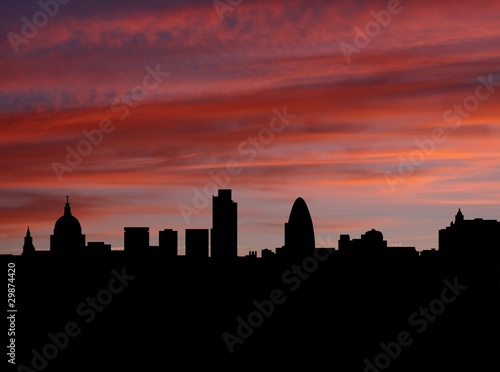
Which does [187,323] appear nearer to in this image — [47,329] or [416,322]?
[47,329]

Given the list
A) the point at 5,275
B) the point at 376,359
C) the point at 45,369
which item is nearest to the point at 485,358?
the point at 376,359

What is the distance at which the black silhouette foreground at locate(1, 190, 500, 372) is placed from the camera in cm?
16075

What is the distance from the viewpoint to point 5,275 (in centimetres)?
17338

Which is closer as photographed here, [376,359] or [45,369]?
[45,369]

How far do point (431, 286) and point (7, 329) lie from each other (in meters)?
91.9

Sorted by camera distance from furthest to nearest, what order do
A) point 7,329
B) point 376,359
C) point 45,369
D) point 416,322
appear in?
1. point 416,322
2. point 376,359
3. point 7,329
4. point 45,369

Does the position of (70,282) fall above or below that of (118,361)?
above

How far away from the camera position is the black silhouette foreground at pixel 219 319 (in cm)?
16075

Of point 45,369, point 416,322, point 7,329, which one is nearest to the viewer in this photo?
point 45,369

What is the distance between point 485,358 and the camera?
167250 mm

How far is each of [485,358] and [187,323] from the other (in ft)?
190

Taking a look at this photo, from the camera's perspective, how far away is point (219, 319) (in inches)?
7077

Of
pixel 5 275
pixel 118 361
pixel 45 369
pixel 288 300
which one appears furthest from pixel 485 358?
pixel 5 275

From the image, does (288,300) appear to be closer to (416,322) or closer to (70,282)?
(416,322)
